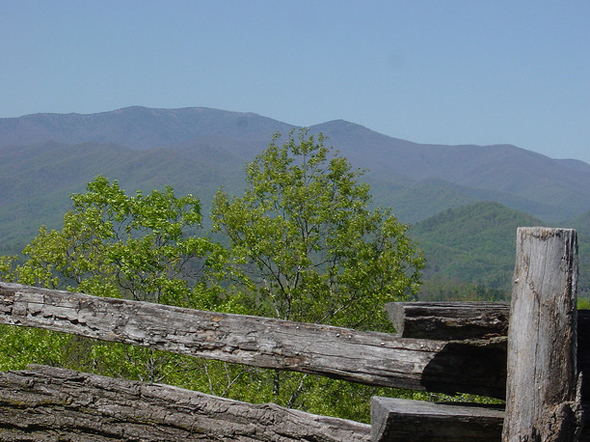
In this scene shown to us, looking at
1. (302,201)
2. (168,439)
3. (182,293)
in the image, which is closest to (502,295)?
(302,201)

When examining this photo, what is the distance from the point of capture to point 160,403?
318 centimetres

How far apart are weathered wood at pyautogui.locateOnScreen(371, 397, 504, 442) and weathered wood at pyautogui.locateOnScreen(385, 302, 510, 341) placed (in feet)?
1.01

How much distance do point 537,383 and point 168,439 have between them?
5.76ft

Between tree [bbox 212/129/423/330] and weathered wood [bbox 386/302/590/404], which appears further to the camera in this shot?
tree [bbox 212/129/423/330]

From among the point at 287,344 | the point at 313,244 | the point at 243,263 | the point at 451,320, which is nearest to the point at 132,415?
the point at 287,344

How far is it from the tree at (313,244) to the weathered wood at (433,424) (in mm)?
19388

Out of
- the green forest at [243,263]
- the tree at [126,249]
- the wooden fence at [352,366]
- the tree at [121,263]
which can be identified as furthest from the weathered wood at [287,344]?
the tree at [126,249]

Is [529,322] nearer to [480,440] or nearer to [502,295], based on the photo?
[480,440]

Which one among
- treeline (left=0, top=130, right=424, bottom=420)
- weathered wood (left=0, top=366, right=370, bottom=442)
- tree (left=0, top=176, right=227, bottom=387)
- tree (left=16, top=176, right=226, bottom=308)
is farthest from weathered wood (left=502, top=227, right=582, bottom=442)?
tree (left=16, top=176, right=226, bottom=308)

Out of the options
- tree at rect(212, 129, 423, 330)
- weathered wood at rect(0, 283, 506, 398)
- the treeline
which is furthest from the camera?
tree at rect(212, 129, 423, 330)

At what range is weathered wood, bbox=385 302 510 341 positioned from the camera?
2.56 m

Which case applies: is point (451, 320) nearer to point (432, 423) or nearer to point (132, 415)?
point (432, 423)

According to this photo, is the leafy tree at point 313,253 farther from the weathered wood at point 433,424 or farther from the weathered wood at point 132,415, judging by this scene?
the weathered wood at point 433,424

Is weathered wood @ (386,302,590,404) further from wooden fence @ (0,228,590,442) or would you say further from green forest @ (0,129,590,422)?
green forest @ (0,129,590,422)
